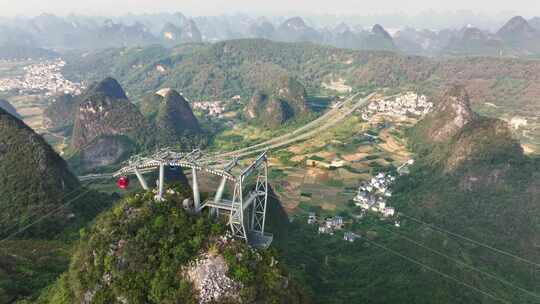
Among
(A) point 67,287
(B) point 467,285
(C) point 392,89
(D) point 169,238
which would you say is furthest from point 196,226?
(C) point 392,89

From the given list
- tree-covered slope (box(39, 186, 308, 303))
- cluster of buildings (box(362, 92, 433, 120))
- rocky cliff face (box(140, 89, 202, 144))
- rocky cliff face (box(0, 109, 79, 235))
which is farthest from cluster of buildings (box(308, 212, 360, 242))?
cluster of buildings (box(362, 92, 433, 120))

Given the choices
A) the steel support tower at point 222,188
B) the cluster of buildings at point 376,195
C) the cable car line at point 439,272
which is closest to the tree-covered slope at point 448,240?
the cable car line at point 439,272

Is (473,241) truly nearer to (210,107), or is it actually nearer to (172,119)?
(172,119)

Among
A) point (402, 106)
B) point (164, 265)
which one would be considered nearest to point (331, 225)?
point (164, 265)

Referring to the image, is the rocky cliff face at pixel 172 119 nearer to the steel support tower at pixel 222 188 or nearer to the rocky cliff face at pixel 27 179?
the rocky cliff face at pixel 27 179

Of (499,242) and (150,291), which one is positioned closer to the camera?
(150,291)

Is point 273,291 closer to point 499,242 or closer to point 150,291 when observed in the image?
point 150,291
